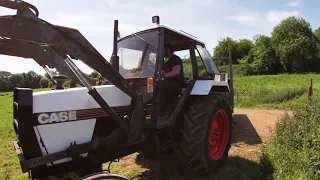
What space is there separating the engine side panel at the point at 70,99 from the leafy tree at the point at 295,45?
4655 centimetres

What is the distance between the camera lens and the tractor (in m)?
3.00

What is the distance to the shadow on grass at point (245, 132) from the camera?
7.13 meters

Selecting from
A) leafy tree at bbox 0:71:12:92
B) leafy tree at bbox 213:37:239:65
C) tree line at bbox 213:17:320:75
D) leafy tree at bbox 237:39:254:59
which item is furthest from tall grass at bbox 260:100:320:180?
leafy tree at bbox 237:39:254:59

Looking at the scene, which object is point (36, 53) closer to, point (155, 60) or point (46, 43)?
point (46, 43)

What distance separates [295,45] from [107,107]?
51330 mm

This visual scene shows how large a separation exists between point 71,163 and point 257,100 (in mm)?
13058

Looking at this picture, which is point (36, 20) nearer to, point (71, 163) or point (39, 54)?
point (39, 54)

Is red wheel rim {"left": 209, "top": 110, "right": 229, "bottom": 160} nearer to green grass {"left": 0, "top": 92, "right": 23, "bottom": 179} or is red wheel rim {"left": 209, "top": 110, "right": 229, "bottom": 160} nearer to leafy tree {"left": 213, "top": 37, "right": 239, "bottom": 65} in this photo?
green grass {"left": 0, "top": 92, "right": 23, "bottom": 179}

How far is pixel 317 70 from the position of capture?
146 feet

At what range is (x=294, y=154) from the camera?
4473mm

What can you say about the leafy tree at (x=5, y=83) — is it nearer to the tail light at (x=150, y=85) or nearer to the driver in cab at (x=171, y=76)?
the driver in cab at (x=171, y=76)

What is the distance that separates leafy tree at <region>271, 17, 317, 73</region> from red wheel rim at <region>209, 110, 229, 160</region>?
145 feet

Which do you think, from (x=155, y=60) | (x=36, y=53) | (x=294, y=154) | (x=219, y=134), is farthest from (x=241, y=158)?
(x=36, y=53)

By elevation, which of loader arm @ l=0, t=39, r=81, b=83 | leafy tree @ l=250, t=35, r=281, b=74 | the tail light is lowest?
the tail light
